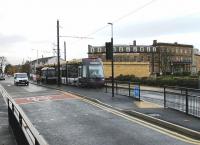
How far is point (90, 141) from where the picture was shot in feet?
39.2

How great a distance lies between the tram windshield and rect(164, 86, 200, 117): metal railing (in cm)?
2311

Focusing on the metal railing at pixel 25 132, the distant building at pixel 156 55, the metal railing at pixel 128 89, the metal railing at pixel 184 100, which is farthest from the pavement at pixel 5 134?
the distant building at pixel 156 55

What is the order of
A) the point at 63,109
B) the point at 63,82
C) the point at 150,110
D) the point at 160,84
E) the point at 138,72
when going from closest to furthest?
1. the point at 150,110
2. the point at 63,109
3. the point at 160,84
4. the point at 63,82
5. the point at 138,72

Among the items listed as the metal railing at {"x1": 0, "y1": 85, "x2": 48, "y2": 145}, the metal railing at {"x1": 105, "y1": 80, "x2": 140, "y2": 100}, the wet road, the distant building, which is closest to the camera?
the metal railing at {"x1": 0, "y1": 85, "x2": 48, "y2": 145}

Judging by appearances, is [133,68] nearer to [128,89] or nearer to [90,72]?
[90,72]

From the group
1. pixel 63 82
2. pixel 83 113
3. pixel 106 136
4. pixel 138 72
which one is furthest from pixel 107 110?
pixel 138 72

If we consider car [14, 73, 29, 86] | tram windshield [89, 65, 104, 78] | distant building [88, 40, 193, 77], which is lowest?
car [14, 73, 29, 86]

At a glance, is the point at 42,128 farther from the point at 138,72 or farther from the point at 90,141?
the point at 138,72

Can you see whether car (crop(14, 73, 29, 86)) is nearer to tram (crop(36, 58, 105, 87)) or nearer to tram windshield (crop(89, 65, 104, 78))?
tram (crop(36, 58, 105, 87))

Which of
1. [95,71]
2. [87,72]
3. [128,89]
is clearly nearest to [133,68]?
[95,71]

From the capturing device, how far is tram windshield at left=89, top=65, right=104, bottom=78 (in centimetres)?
4277

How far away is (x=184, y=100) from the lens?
1719cm

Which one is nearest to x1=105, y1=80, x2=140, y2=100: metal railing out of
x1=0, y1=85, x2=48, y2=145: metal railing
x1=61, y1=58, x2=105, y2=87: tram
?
x1=61, y1=58, x2=105, y2=87: tram

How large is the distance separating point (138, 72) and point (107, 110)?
49.0 metres
